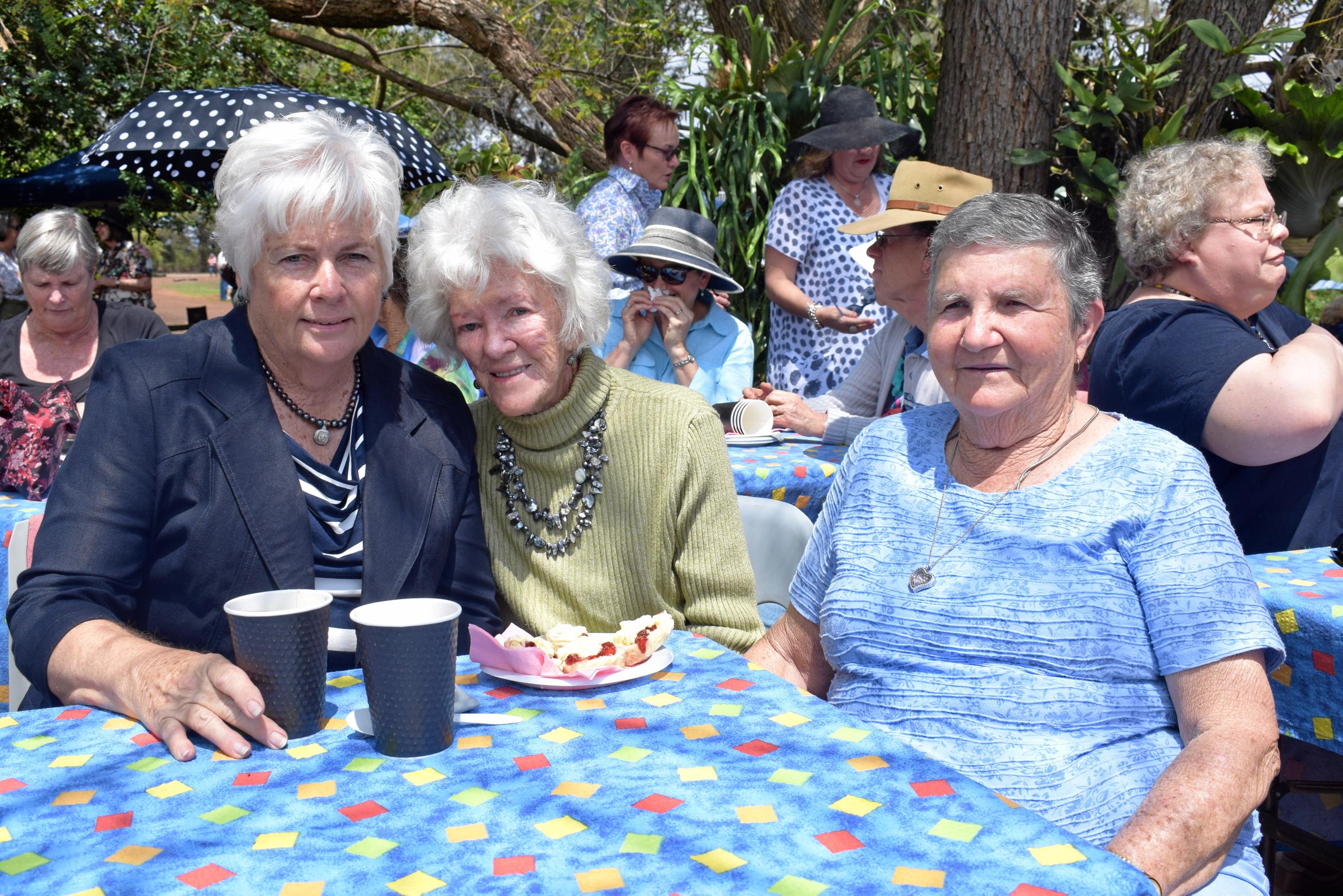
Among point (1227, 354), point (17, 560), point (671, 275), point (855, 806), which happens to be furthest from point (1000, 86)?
point (855, 806)

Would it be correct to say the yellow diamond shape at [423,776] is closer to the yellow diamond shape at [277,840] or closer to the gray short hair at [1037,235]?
the yellow diamond shape at [277,840]

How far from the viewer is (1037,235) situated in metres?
1.95

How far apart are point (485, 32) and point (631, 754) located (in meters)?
9.78

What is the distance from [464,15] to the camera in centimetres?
975

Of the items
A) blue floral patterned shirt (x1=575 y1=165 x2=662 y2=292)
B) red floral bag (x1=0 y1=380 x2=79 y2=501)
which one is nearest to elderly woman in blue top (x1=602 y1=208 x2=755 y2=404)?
blue floral patterned shirt (x1=575 y1=165 x2=662 y2=292)

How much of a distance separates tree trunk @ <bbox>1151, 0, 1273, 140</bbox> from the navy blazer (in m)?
4.81

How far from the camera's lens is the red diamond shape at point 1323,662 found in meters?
1.96

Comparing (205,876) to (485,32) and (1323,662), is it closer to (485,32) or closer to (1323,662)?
(1323,662)

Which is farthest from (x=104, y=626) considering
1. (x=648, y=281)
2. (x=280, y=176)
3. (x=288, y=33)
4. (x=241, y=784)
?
(x=288, y=33)

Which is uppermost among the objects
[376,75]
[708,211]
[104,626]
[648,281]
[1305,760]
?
[376,75]

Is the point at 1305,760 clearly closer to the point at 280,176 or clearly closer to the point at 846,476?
the point at 846,476

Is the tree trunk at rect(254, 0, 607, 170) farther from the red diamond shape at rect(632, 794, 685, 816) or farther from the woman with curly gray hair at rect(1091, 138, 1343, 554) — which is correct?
the red diamond shape at rect(632, 794, 685, 816)

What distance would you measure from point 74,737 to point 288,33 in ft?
35.0

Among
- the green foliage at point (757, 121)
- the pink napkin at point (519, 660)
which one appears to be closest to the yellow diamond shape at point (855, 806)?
the pink napkin at point (519, 660)
